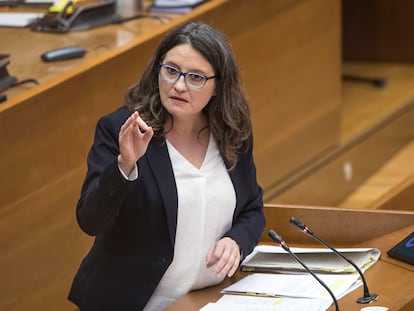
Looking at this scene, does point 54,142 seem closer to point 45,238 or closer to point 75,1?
point 45,238

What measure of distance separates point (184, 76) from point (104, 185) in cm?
23

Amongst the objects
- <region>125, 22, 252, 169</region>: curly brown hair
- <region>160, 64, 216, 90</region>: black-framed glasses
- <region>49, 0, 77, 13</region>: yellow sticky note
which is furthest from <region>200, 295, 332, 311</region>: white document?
<region>49, 0, 77, 13</region>: yellow sticky note

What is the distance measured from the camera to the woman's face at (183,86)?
1749 millimetres

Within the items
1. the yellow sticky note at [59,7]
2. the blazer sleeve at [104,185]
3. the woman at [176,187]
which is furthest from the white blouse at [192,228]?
the yellow sticky note at [59,7]

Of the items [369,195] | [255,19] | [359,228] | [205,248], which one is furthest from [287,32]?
[205,248]

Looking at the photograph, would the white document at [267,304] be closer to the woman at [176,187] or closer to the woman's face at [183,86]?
the woman at [176,187]

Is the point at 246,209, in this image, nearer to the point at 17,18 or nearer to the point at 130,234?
the point at 130,234

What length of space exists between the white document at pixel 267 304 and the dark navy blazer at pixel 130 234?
0.10 m

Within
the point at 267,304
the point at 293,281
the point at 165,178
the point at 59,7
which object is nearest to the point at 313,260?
the point at 293,281

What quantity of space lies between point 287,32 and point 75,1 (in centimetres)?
64

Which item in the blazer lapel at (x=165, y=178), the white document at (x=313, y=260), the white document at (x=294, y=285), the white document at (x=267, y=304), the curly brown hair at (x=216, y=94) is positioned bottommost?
the white document at (x=313, y=260)

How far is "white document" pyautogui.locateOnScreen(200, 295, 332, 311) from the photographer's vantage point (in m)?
1.70

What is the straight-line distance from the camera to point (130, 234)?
179 centimetres

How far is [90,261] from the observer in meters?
1.82
